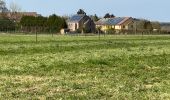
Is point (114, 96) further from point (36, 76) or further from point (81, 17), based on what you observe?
point (81, 17)

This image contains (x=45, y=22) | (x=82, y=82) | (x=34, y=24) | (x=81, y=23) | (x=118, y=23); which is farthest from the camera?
Answer: (x=118, y=23)

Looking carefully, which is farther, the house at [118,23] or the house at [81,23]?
the house at [118,23]

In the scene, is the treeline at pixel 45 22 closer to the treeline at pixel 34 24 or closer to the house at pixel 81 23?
the treeline at pixel 34 24

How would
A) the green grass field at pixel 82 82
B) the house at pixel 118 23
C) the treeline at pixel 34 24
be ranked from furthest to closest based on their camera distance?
the house at pixel 118 23 → the treeline at pixel 34 24 → the green grass field at pixel 82 82

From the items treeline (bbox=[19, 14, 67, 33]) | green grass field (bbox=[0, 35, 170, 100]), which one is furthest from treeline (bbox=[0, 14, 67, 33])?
green grass field (bbox=[0, 35, 170, 100])

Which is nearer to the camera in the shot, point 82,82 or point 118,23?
point 82,82

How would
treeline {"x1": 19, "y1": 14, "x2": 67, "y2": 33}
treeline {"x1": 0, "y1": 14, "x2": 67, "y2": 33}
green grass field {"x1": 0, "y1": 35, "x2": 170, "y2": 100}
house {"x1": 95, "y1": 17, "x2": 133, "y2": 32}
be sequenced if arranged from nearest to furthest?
green grass field {"x1": 0, "y1": 35, "x2": 170, "y2": 100} → treeline {"x1": 0, "y1": 14, "x2": 67, "y2": 33} → treeline {"x1": 19, "y1": 14, "x2": 67, "y2": 33} → house {"x1": 95, "y1": 17, "x2": 133, "y2": 32}

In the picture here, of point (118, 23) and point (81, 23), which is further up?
point (81, 23)

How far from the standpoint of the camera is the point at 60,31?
12112 centimetres

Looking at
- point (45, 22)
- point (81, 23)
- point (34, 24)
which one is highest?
point (45, 22)

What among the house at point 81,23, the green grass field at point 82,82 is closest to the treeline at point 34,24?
the house at point 81,23

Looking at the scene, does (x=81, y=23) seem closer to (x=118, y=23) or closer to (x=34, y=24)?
(x=118, y=23)

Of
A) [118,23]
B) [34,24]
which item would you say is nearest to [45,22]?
[34,24]

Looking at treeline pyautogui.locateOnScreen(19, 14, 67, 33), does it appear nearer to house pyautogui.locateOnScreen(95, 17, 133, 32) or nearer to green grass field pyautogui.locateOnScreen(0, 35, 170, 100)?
house pyautogui.locateOnScreen(95, 17, 133, 32)
